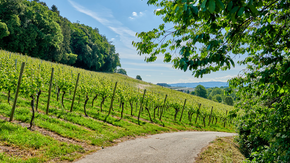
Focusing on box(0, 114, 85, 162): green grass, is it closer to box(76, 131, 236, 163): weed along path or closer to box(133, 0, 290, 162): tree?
box(76, 131, 236, 163): weed along path

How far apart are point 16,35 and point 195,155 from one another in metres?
47.5

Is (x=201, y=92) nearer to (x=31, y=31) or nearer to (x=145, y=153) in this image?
(x=31, y=31)

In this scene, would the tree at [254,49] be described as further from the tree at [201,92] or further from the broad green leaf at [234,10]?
the tree at [201,92]

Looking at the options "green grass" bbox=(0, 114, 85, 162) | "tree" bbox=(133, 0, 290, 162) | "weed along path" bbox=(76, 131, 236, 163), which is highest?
"tree" bbox=(133, 0, 290, 162)

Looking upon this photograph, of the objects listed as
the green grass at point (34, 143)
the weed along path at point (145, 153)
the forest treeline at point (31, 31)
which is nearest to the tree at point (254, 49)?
the weed along path at point (145, 153)

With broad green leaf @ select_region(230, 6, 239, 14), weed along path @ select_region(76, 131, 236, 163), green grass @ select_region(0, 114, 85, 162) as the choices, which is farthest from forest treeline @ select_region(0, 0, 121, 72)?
broad green leaf @ select_region(230, 6, 239, 14)

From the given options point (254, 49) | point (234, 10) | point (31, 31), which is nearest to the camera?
point (234, 10)

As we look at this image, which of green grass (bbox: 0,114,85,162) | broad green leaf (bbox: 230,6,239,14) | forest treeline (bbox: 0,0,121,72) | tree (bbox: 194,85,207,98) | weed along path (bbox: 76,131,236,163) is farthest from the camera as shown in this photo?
tree (bbox: 194,85,207,98)

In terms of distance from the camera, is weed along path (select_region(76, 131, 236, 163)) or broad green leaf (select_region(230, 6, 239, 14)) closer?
broad green leaf (select_region(230, 6, 239, 14))

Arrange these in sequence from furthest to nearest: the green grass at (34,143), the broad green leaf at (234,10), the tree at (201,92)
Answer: the tree at (201,92) → the green grass at (34,143) → the broad green leaf at (234,10)

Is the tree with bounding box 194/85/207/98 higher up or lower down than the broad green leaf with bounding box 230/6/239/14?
lower down

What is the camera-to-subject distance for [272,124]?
4.67m

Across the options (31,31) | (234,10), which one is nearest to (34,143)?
(234,10)

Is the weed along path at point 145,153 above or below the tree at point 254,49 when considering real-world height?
below
